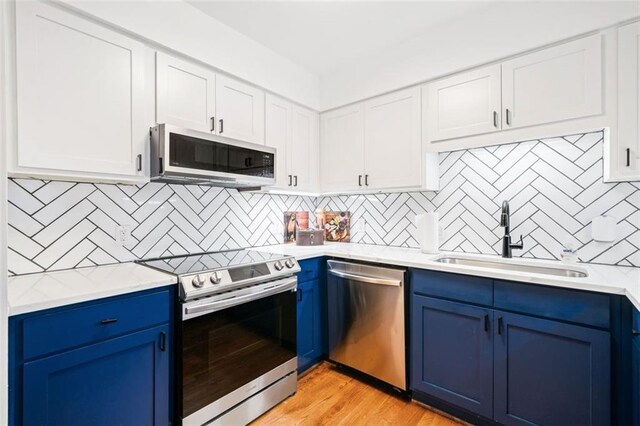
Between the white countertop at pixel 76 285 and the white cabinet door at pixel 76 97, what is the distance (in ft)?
1.68

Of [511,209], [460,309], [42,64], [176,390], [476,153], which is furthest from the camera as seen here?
[476,153]

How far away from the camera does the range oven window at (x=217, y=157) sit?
1.70 meters

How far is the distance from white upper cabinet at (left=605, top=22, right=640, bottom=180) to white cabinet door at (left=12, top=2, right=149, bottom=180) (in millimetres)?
2556

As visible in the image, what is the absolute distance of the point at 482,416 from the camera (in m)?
1.72

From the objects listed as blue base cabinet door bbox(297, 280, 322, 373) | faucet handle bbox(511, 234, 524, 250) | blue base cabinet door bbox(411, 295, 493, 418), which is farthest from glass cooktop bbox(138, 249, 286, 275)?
faucet handle bbox(511, 234, 524, 250)

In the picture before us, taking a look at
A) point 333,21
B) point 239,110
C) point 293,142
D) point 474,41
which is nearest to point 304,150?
point 293,142

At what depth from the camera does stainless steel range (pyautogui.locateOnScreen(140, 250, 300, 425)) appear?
1.53 meters

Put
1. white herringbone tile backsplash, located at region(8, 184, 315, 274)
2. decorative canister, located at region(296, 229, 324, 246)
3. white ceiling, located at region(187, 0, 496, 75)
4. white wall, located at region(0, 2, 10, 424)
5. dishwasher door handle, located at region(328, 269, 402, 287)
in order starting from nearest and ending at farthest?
1. white wall, located at region(0, 2, 10, 424)
2. white herringbone tile backsplash, located at region(8, 184, 315, 274)
3. white ceiling, located at region(187, 0, 496, 75)
4. dishwasher door handle, located at region(328, 269, 402, 287)
5. decorative canister, located at region(296, 229, 324, 246)

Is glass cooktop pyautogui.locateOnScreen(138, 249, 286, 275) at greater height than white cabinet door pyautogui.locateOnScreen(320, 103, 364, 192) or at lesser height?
lesser

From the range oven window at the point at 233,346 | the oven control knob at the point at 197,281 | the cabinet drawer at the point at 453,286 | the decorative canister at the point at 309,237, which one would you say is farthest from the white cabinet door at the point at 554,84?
the oven control knob at the point at 197,281

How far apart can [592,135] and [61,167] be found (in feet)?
9.70

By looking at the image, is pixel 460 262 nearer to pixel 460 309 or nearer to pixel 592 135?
pixel 460 309

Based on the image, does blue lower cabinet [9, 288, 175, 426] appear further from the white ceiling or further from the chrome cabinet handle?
the white ceiling

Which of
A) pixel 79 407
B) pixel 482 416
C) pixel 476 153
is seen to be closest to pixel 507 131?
pixel 476 153
